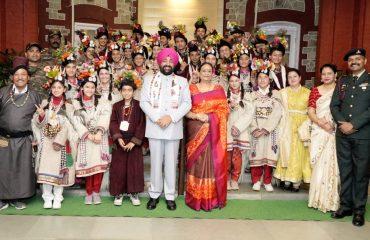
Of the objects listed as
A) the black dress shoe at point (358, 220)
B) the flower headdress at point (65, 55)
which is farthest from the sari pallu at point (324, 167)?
the flower headdress at point (65, 55)

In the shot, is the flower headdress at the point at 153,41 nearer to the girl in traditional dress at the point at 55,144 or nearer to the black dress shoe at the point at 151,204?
the girl in traditional dress at the point at 55,144

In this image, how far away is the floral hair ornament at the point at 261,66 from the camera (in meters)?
5.30

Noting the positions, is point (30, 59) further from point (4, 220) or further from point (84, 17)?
point (84, 17)

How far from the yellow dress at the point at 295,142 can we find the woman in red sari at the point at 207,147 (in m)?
0.91

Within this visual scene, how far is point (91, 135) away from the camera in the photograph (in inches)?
187

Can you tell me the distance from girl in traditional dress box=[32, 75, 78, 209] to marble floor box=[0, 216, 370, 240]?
16.4 inches

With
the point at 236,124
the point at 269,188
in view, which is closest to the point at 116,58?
the point at 236,124

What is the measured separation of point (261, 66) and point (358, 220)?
2132 millimetres

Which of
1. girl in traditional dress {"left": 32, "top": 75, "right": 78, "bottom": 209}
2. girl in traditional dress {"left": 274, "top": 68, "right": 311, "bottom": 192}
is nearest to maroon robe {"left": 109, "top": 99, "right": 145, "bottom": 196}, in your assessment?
girl in traditional dress {"left": 32, "top": 75, "right": 78, "bottom": 209}

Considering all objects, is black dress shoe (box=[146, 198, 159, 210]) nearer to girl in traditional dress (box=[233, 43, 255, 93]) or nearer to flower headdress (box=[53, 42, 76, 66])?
girl in traditional dress (box=[233, 43, 255, 93])

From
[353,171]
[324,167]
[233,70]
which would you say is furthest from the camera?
[233,70]

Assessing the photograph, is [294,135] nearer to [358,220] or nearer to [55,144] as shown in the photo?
[358,220]

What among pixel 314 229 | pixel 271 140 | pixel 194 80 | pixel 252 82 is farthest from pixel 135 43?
pixel 314 229

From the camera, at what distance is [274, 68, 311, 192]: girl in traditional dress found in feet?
17.0
